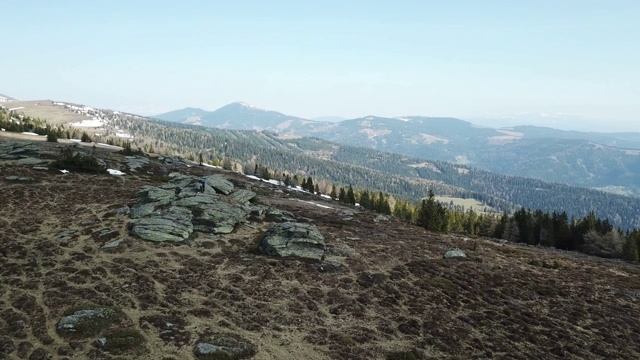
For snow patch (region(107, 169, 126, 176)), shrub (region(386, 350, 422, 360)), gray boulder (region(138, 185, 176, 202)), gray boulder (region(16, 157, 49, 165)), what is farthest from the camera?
snow patch (region(107, 169, 126, 176))

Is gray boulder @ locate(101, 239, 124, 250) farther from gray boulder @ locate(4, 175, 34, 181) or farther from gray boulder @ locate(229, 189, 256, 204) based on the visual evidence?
gray boulder @ locate(4, 175, 34, 181)

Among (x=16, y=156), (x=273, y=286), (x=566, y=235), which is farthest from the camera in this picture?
(x=566, y=235)

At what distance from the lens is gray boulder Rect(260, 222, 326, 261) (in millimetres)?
40469

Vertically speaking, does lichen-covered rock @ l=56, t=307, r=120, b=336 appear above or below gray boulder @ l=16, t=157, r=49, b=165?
below

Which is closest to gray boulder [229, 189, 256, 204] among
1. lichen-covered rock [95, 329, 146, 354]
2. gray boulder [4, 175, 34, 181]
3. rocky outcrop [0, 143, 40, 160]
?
gray boulder [4, 175, 34, 181]

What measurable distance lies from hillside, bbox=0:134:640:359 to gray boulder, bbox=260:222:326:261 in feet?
3.63

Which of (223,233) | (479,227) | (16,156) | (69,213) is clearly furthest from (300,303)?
(479,227)

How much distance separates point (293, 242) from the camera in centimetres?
4203

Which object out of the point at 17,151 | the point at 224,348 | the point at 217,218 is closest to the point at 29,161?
the point at 17,151

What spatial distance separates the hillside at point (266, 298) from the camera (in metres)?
24.3

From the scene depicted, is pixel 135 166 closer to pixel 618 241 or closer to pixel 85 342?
pixel 85 342

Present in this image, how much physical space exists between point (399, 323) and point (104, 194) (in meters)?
47.3

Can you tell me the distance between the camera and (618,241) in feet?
313

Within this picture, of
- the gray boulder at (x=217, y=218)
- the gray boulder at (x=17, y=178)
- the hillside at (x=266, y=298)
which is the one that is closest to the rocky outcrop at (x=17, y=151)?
the gray boulder at (x=17, y=178)
